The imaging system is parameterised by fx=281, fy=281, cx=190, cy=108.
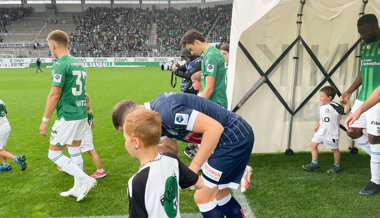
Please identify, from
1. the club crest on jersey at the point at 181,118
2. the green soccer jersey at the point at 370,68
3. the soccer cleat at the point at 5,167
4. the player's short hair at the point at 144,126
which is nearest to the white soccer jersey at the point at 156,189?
the player's short hair at the point at 144,126

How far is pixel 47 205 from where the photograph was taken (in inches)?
150

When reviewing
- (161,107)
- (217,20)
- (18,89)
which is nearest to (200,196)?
(161,107)

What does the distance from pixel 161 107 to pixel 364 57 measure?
352 cm

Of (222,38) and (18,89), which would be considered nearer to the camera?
(18,89)

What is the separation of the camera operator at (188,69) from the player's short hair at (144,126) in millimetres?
3993

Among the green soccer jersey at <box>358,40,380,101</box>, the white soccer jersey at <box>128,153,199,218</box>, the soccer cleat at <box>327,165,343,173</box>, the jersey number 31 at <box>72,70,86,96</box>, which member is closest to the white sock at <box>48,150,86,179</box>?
the jersey number 31 at <box>72,70,86,96</box>

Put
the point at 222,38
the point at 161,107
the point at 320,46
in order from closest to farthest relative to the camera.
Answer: the point at 161,107 → the point at 320,46 → the point at 222,38

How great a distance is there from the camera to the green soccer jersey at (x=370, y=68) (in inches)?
156

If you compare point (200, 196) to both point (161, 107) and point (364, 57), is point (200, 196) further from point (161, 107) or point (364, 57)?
point (364, 57)

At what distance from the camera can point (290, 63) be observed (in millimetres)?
5176

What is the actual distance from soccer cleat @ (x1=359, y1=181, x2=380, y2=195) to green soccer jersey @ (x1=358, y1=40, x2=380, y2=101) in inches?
48.7

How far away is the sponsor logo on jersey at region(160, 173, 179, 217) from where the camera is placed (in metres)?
1.82

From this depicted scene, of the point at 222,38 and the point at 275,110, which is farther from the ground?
the point at 222,38

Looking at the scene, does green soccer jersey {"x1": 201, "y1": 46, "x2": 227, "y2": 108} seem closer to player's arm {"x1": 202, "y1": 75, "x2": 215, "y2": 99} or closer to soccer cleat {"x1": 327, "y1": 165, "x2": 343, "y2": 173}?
player's arm {"x1": 202, "y1": 75, "x2": 215, "y2": 99}
